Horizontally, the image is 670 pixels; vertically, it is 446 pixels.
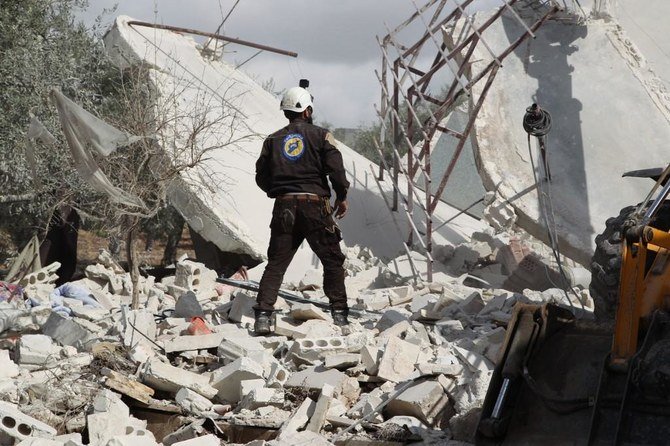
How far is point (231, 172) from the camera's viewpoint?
→ 13.8 meters

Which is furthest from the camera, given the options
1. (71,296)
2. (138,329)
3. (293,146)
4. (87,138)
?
(71,296)

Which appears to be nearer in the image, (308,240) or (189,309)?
(308,240)

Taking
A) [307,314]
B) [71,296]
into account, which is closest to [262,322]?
[307,314]

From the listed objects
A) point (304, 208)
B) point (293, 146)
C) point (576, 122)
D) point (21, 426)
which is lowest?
point (21, 426)

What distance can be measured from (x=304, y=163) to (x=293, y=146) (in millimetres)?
157

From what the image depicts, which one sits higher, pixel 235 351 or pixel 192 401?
pixel 235 351

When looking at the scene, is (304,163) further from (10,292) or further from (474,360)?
(10,292)

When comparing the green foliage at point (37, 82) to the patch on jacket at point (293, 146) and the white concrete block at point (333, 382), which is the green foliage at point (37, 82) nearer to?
the patch on jacket at point (293, 146)

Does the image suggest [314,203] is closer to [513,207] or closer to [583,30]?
[513,207]

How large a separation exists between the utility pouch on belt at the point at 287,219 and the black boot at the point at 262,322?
64 cm

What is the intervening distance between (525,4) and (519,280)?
3.30 meters

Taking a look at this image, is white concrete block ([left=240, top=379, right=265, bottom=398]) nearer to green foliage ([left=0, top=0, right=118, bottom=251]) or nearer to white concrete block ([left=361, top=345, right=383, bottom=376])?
white concrete block ([left=361, top=345, right=383, bottom=376])

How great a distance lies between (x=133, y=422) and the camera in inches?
243

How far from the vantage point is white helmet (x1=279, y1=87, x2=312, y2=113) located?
804 cm
